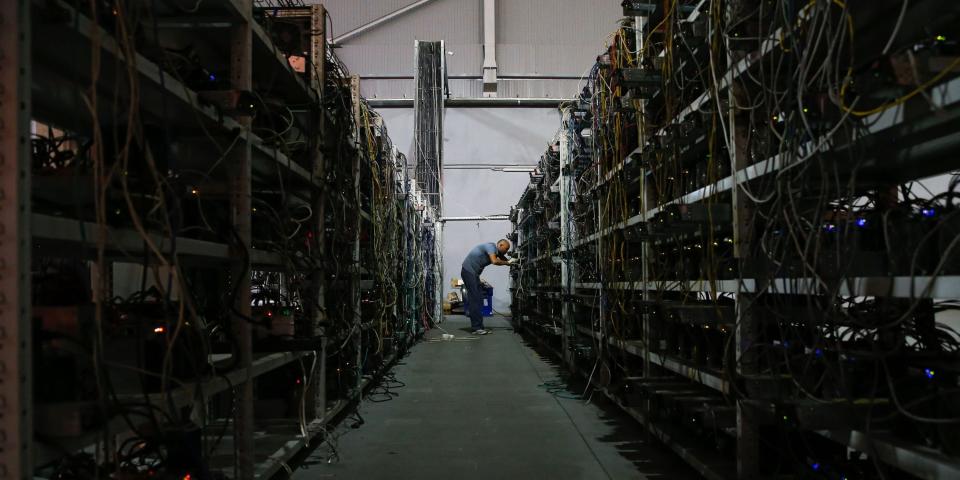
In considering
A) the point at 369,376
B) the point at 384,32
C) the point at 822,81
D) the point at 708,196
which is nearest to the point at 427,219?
the point at 384,32

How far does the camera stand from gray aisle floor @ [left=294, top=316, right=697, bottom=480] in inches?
112

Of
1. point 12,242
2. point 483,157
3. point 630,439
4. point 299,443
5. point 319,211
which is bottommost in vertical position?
point 630,439

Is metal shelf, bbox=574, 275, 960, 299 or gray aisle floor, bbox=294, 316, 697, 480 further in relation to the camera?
gray aisle floor, bbox=294, 316, 697, 480

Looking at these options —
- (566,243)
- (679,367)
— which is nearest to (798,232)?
(679,367)

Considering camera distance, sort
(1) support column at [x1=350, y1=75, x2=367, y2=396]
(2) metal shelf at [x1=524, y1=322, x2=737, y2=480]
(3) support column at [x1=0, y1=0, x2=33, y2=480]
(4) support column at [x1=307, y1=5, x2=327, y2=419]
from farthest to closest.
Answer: (1) support column at [x1=350, y1=75, x2=367, y2=396] < (4) support column at [x1=307, y1=5, x2=327, y2=419] < (2) metal shelf at [x1=524, y1=322, x2=737, y2=480] < (3) support column at [x1=0, y1=0, x2=33, y2=480]

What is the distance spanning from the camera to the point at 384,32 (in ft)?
44.8

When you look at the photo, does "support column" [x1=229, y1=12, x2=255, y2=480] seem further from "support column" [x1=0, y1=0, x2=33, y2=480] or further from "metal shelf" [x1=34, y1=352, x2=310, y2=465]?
"support column" [x1=0, y1=0, x2=33, y2=480]

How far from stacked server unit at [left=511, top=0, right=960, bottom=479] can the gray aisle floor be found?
0.27 meters

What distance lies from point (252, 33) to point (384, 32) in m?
11.9

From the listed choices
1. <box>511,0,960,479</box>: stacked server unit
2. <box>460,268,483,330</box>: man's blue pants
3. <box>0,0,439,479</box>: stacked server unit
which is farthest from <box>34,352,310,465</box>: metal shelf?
<box>460,268,483,330</box>: man's blue pants

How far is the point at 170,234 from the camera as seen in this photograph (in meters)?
1.64

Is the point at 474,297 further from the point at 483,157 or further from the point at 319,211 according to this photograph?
the point at 319,211

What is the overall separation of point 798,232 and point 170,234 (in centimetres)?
173

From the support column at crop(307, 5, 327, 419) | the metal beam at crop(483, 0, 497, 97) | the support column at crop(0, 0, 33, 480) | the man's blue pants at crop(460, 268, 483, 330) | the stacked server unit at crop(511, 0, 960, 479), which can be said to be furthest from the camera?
the metal beam at crop(483, 0, 497, 97)
